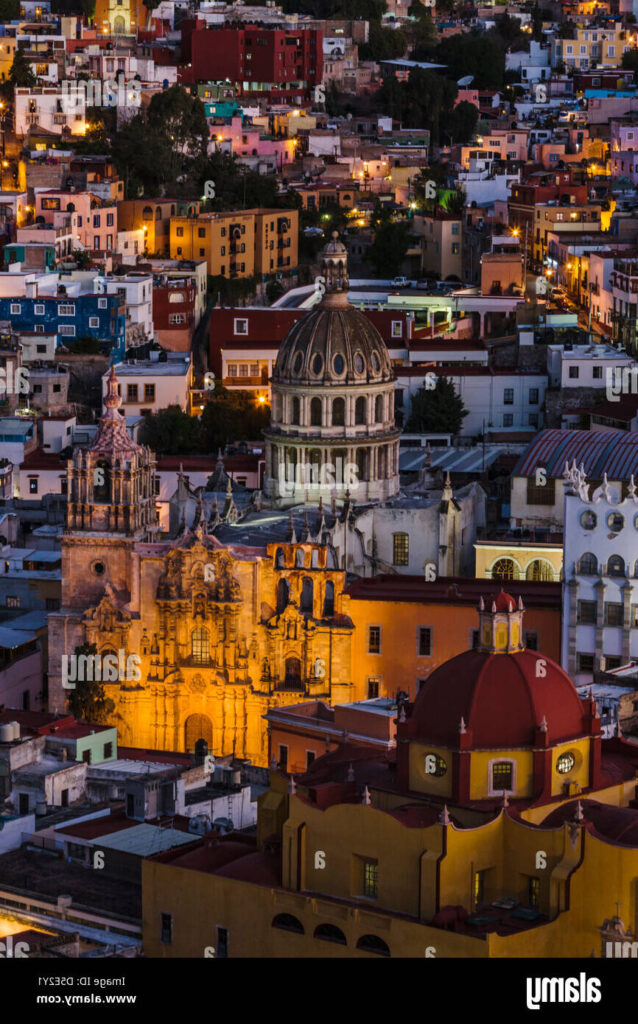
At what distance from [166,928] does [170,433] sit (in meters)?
60.9

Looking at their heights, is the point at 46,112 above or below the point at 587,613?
above

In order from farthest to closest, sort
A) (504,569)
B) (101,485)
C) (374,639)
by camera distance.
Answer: (504,569)
(101,485)
(374,639)

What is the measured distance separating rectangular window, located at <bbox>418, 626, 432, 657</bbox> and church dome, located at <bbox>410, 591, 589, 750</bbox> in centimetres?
2600

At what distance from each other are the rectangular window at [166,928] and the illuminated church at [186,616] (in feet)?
89.3

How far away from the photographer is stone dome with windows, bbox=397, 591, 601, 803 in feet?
230

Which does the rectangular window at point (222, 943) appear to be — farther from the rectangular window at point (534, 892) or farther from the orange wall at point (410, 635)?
the orange wall at point (410, 635)

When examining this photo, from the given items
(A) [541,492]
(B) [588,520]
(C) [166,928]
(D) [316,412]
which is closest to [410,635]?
(B) [588,520]

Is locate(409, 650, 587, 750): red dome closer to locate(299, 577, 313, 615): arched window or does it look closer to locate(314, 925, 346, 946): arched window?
locate(314, 925, 346, 946): arched window

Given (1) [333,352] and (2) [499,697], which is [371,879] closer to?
(2) [499,697]

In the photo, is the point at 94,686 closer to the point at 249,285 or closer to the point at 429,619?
the point at 429,619

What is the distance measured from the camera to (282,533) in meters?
102

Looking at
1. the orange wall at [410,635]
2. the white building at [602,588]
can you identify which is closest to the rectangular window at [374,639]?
the orange wall at [410,635]

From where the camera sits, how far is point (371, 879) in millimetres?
68938

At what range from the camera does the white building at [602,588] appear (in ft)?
317
